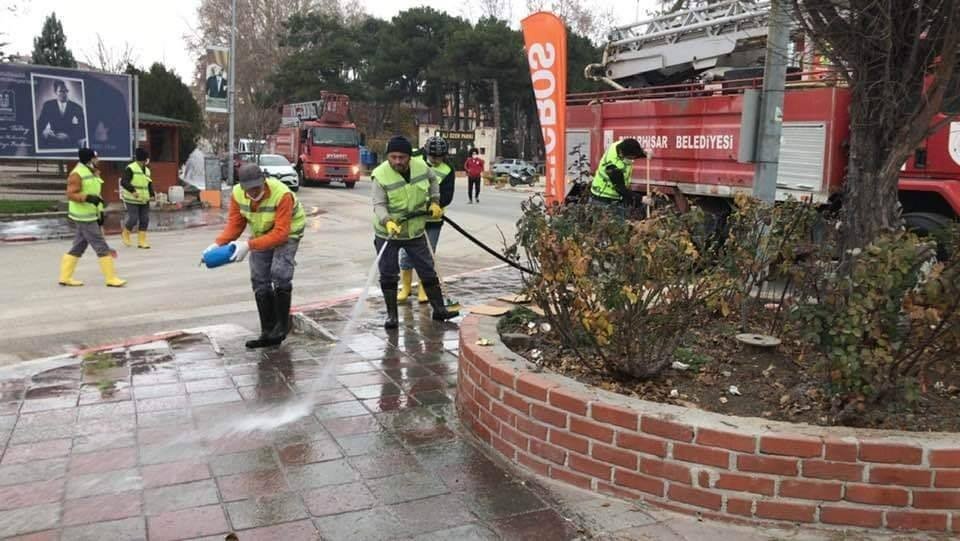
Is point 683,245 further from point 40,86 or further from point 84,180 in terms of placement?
point 40,86

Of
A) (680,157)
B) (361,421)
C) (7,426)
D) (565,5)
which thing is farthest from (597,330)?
(565,5)

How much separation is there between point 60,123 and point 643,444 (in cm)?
1918

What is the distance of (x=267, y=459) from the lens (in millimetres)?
3859

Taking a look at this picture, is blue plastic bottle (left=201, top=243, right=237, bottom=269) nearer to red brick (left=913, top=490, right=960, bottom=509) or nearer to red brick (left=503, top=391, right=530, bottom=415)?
red brick (left=503, top=391, right=530, bottom=415)

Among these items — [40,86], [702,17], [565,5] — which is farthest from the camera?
[565,5]

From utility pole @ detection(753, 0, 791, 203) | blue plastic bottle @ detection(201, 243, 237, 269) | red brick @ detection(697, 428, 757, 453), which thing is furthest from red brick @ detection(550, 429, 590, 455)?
blue plastic bottle @ detection(201, 243, 237, 269)

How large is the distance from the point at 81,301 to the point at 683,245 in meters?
7.22

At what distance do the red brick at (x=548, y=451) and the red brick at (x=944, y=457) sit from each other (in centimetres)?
145

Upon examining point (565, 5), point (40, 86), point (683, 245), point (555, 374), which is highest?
point (565, 5)

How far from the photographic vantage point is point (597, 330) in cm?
371

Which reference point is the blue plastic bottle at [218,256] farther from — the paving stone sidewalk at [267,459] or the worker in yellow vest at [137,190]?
the worker in yellow vest at [137,190]

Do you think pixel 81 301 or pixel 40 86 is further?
pixel 40 86

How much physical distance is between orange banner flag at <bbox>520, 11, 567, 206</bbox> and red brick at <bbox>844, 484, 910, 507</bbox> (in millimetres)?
5559

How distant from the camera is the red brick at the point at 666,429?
10.5 feet
